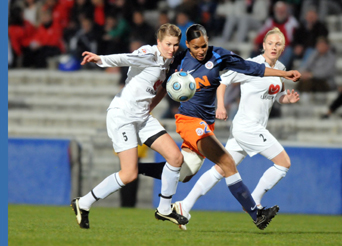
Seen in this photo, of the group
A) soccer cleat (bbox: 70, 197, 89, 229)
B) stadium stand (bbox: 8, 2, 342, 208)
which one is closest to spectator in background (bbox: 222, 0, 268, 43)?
stadium stand (bbox: 8, 2, 342, 208)

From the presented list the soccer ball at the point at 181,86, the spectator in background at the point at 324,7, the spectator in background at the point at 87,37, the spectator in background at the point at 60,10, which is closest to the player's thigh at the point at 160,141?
the soccer ball at the point at 181,86

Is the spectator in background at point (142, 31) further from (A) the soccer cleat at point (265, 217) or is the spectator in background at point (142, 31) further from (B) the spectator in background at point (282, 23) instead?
(A) the soccer cleat at point (265, 217)

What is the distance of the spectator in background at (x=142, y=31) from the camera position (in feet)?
44.8

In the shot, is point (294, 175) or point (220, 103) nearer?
point (220, 103)

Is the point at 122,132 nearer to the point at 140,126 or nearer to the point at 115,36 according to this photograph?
the point at 140,126

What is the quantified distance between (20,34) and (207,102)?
10.6 meters

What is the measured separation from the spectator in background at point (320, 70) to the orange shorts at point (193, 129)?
6860 mm

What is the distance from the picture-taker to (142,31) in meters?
13.7

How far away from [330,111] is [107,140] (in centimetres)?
457

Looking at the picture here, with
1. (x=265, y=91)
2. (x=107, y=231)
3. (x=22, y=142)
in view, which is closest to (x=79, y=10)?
(x=22, y=142)

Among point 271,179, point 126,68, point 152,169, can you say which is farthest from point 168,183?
point 126,68

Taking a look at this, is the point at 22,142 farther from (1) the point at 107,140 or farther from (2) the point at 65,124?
(2) the point at 65,124

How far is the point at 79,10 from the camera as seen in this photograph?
15133 millimetres

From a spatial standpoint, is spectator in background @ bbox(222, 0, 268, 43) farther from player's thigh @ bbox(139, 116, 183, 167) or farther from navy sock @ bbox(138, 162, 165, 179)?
player's thigh @ bbox(139, 116, 183, 167)
